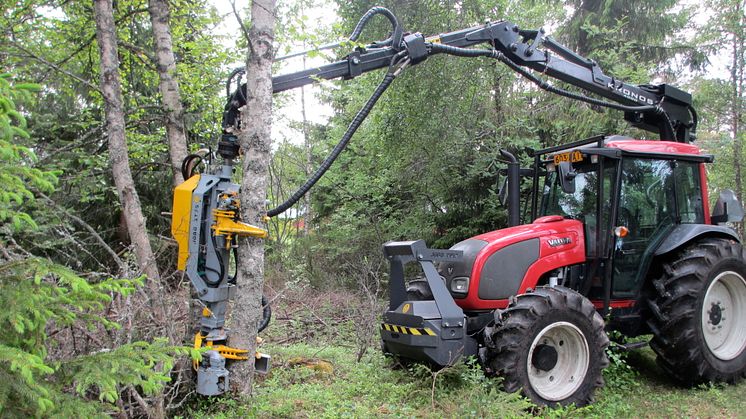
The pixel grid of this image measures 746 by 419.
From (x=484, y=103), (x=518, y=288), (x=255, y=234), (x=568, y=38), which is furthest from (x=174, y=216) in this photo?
(x=568, y=38)

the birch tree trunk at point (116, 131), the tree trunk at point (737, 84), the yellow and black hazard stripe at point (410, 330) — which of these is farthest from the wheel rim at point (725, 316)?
the tree trunk at point (737, 84)

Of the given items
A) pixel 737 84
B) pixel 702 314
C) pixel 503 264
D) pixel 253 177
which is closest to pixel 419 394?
pixel 503 264

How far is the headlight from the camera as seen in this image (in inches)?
213

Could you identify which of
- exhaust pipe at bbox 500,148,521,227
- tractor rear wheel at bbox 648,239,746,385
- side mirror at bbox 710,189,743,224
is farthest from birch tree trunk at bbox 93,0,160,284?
side mirror at bbox 710,189,743,224

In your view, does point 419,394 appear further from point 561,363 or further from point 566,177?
point 566,177

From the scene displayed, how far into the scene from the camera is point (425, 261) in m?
5.12

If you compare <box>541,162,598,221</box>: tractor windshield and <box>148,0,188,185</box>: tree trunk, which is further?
<box>148,0,188,185</box>: tree trunk

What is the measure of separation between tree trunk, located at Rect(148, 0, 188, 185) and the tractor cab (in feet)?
14.1

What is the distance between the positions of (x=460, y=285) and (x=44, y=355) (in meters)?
3.75

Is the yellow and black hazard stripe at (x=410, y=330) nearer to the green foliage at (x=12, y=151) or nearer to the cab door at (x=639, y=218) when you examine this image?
the cab door at (x=639, y=218)

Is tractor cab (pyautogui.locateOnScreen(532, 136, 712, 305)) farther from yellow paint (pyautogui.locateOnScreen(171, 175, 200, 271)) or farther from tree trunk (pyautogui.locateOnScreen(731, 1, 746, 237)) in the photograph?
tree trunk (pyautogui.locateOnScreen(731, 1, 746, 237))

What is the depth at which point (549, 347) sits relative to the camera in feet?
16.4

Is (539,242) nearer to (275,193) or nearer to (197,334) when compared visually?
(197,334)

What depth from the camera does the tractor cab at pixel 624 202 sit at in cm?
580
